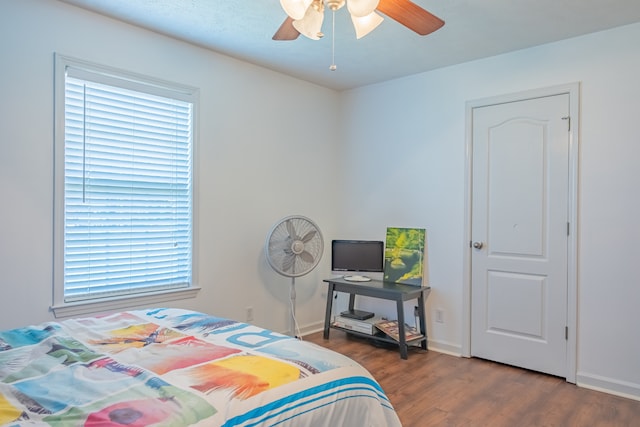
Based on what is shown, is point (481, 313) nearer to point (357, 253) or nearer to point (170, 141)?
point (357, 253)

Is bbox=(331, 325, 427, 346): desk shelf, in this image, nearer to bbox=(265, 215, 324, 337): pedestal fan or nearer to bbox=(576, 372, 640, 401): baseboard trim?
bbox=(265, 215, 324, 337): pedestal fan

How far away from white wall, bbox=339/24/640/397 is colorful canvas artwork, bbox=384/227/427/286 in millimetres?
90

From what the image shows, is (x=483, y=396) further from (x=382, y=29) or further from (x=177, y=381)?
(x=382, y=29)

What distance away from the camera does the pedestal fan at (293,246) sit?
3473 mm

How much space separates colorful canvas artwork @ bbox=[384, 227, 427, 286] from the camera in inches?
153

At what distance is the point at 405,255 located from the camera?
397cm

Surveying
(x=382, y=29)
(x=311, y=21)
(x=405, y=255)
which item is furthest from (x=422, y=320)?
(x=311, y=21)

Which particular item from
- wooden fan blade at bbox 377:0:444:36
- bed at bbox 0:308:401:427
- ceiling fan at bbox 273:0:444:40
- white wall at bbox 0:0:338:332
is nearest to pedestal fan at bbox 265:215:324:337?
white wall at bbox 0:0:338:332

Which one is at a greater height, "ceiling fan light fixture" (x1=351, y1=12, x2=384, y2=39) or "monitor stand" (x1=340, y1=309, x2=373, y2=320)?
"ceiling fan light fixture" (x1=351, y1=12, x2=384, y2=39)

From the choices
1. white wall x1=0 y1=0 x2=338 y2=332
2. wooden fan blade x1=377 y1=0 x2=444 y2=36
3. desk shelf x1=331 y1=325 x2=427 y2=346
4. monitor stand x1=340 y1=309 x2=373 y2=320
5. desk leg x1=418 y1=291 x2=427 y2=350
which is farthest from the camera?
monitor stand x1=340 y1=309 x2=373 y2=320

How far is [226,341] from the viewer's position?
181 cm

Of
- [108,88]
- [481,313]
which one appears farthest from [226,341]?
[481,313]

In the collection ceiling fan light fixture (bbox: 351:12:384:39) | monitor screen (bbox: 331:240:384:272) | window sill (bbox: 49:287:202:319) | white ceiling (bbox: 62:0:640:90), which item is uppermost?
white ceiling (bbox: 62:0:640:90)

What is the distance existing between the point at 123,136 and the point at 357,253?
2.21 m
